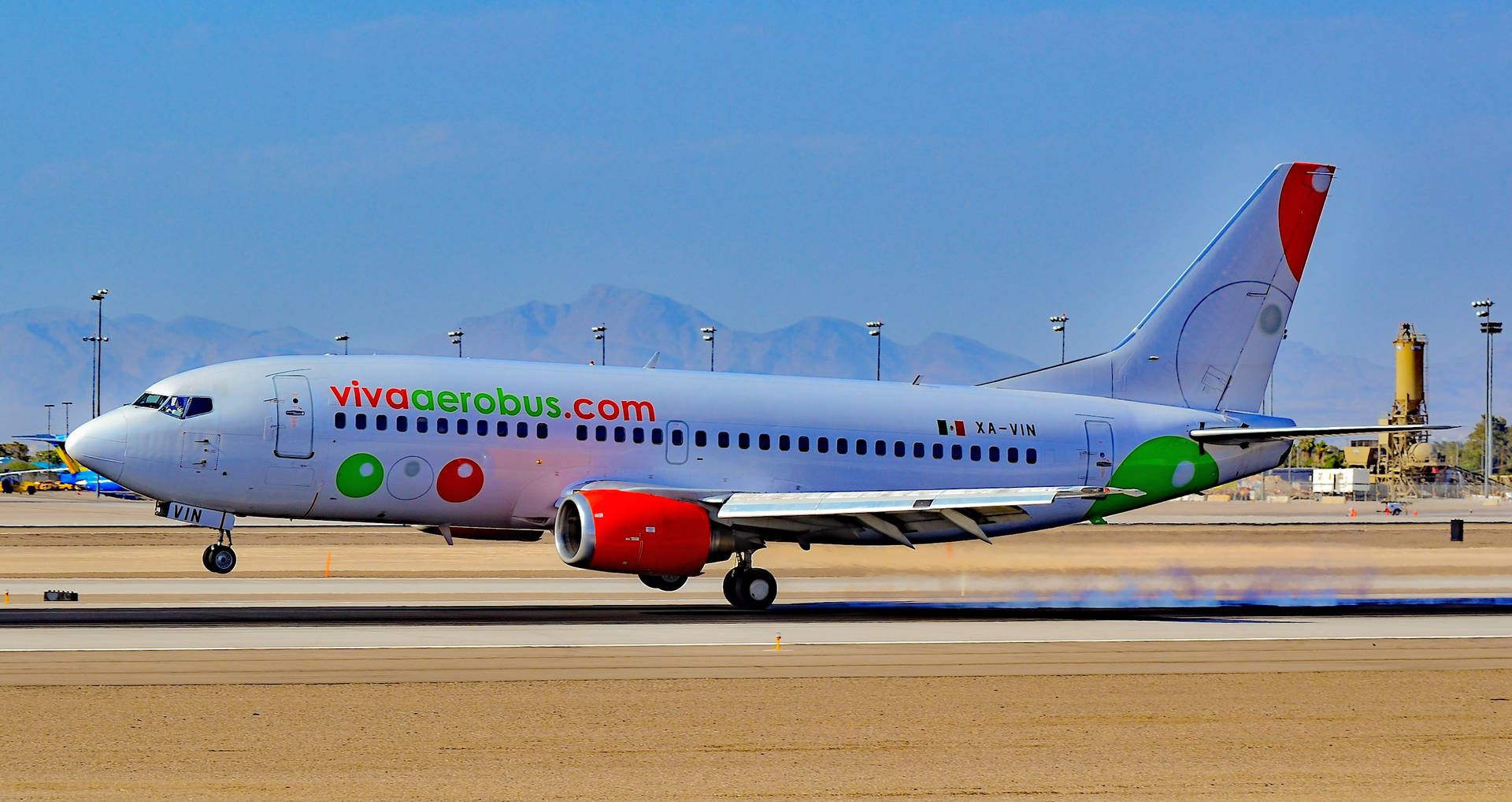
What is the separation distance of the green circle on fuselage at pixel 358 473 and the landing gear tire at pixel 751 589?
711 cm

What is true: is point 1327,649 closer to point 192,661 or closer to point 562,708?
point 562,708

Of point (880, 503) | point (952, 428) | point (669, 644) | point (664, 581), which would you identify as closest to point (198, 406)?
point (664, 581)

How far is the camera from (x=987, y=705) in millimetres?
18266

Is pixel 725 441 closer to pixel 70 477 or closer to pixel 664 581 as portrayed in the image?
pixel 664 581

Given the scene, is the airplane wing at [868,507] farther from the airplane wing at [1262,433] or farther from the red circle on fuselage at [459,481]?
the airplane wing at [1262,433]

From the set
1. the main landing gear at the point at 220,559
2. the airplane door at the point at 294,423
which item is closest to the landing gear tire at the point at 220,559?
the main landing gear at the point at 220,559

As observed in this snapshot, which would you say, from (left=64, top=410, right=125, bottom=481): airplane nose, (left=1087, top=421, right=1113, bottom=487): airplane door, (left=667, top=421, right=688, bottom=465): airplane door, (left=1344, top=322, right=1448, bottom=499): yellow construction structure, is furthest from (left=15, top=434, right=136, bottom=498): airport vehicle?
(left=1344, top=322, right=1448, bottom=499): yellow construction structure

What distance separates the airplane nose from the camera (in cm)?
2966

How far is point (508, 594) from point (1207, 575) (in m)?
16.9

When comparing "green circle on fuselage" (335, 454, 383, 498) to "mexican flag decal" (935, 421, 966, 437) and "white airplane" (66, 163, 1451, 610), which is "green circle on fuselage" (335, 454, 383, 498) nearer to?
"white airplane" (66, 163, 1451, 610)

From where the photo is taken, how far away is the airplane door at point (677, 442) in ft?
107

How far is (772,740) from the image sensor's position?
51.9ft

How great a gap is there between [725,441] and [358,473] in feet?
24.4

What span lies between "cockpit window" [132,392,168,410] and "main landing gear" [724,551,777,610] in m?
11.3
